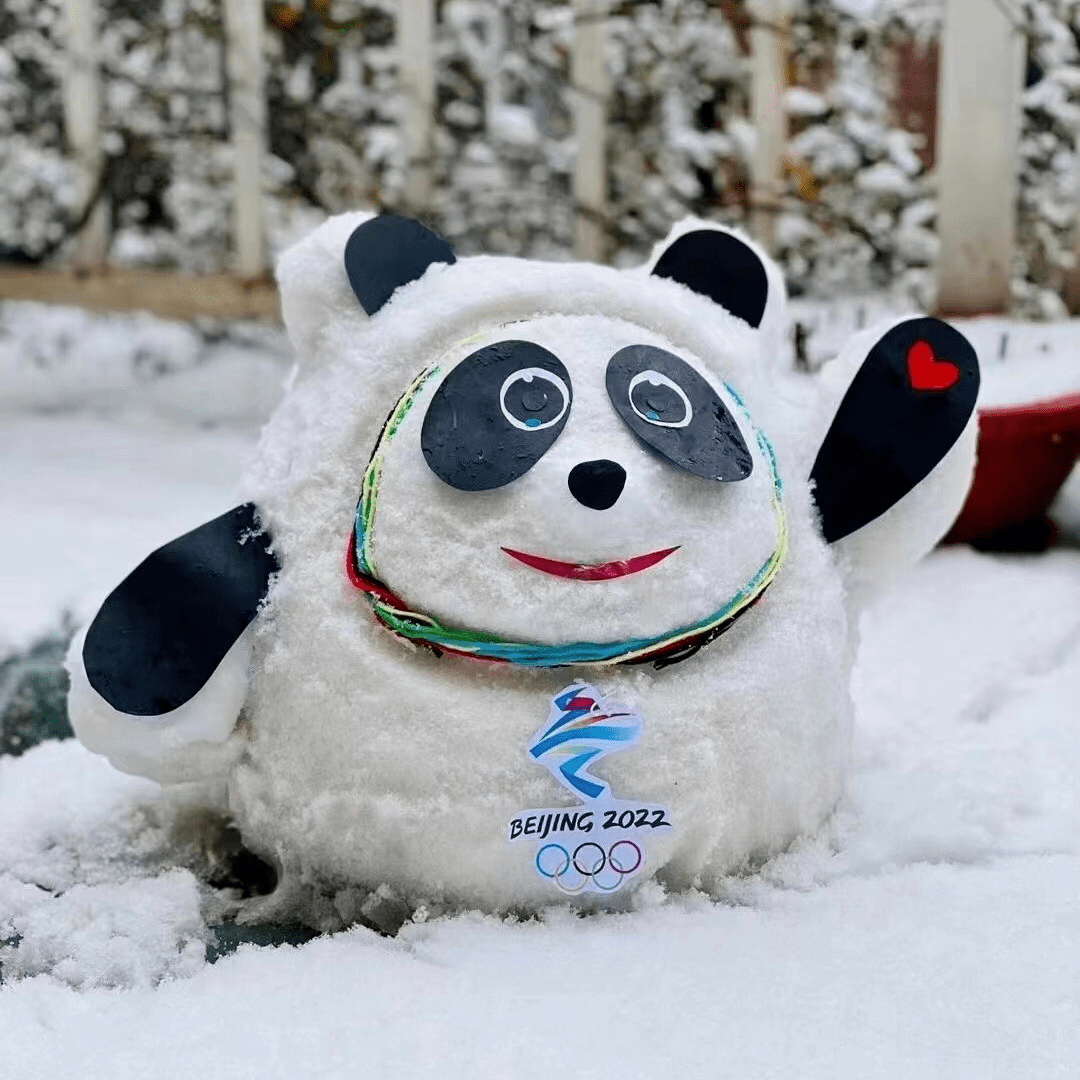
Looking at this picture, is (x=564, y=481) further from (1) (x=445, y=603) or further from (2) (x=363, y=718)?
(2) (x=363, y=718)

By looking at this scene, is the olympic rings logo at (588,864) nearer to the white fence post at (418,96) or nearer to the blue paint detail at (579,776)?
the blue paint detail at (579,776)

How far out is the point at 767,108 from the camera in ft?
10.3

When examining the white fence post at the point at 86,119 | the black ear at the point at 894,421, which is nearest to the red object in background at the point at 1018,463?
the black ear at the point at 894,421

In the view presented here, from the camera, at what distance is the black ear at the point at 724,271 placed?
4.84 feet

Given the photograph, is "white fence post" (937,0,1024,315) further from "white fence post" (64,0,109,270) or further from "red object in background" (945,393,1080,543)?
"white fence post" (64,0,109,270)

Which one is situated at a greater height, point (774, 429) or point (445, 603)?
point (774, 429)

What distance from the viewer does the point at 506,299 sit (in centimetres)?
137

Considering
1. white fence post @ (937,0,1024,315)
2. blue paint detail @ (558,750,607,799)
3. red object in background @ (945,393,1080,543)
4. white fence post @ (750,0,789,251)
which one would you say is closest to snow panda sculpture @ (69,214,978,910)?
blue paint detail @ (558,750,607,799)

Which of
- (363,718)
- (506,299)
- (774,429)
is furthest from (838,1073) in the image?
(506,299)

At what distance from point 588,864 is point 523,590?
0.24m

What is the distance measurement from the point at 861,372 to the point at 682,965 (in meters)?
0.61

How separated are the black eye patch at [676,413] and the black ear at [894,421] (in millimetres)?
150

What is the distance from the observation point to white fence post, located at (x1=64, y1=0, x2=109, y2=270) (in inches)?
141

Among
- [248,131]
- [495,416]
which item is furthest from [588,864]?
[248,131]
